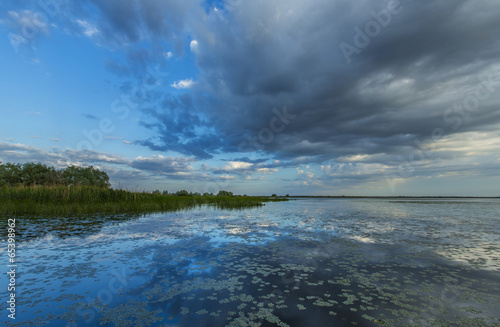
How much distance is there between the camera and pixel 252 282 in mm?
6516

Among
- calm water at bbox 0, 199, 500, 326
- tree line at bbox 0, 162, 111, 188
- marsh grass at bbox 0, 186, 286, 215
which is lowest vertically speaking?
calm water at bbox 0, 199, 500, 326

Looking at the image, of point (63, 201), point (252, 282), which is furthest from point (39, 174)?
point (252, 282)

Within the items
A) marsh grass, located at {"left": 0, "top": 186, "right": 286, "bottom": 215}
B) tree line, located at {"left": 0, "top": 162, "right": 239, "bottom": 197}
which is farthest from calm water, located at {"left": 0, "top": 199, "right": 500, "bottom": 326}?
tree line, located at {"left": 0, "top": 162, "right": 239, "bottom": 197}

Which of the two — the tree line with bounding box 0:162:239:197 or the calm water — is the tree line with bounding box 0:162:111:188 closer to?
the tree line with bounding box 0:162:239:197

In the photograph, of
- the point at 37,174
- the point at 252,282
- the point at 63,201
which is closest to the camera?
the point at 252,282

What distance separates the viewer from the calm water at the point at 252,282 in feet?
15.3

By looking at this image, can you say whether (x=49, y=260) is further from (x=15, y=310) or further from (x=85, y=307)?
(x=85, y=307)

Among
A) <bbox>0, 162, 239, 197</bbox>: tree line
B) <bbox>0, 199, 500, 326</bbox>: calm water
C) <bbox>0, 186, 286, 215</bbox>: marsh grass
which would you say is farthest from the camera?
<bbox>0, 162, 239, 197</bbox>: tree line

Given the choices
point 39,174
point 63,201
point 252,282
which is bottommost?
point 252,282

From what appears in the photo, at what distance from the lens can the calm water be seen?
4.67 metres

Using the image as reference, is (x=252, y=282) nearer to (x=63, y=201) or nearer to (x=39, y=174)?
(x=63, y=201)

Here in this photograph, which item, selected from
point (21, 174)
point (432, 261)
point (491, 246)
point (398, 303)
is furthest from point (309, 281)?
point (21, 174)

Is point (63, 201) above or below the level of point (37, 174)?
below

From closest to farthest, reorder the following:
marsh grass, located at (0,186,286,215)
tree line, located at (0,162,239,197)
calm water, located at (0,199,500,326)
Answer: calm water, located at (0,199,500,326)
marsh grass, located at (0,186,286,215)
tree line, located at (0,162,239,197)
